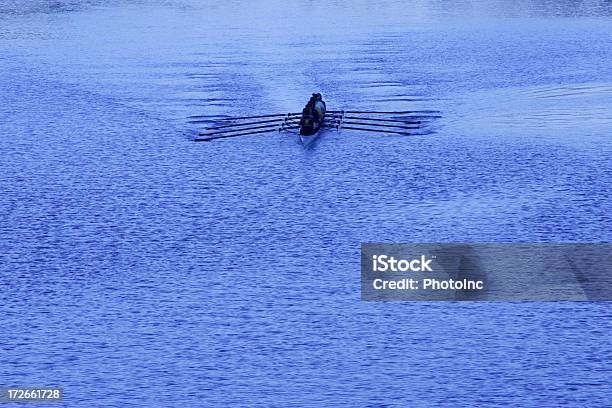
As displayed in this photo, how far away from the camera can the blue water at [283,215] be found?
1528 inches

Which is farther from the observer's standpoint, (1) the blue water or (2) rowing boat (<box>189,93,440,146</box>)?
(2) rowing boat (<box>189,93,440,146</box>)

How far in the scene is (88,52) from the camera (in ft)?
341

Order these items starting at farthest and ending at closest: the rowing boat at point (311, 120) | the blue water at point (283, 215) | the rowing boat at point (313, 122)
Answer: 1. the rowing boat at point (313, 122)
2. the rowing boat at point (311, 120)
3. the blue water at point (283, 215)

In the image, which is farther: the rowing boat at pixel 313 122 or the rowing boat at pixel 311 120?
the rowing boat at pixel 313 122

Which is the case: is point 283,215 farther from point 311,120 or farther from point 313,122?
point 313,122

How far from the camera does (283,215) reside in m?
55.1

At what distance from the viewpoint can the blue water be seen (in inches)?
1528

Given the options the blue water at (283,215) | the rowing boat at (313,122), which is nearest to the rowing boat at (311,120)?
the rowing boat at (313,122)

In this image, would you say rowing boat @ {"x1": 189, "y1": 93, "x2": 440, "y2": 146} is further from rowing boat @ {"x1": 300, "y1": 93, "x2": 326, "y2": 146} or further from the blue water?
the blue water

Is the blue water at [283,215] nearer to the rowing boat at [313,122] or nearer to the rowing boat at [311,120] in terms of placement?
the rowing boat at [311,120]

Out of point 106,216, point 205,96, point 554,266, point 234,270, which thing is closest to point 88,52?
point 205,96

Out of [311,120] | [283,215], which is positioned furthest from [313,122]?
[283,215]

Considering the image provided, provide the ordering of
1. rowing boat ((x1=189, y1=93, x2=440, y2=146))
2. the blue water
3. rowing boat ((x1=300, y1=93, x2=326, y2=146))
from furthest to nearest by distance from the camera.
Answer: rowing boat ((x1=189, y1=93, x2=440, y2=146))
rowing boat ((x1=300, y1=93, x2=326, y2=146))
the blue water

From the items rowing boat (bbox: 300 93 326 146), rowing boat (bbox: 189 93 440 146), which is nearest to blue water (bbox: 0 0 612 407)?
rowing boat (bbox: 300 93 326 146)
